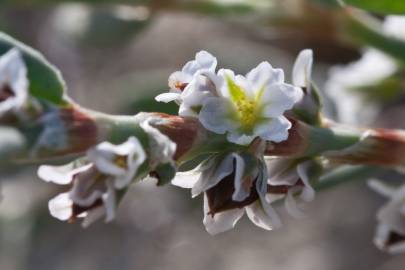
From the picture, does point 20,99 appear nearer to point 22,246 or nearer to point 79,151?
point 79,151

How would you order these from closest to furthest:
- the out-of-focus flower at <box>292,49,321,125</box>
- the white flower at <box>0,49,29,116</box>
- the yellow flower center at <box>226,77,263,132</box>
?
the white flower at <box>0,49,29,116</box> → the yellow flower center at <box>226,77,263,132</box> → the out-of-focus flower at <box>292,49,321,125</box>

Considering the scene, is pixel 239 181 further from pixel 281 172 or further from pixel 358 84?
pixel 358 84

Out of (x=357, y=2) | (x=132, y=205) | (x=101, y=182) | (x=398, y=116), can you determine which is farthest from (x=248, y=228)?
(x=101, y=182)

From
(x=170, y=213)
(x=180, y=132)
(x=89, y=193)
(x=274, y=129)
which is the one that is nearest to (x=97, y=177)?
(x=89, y=193)

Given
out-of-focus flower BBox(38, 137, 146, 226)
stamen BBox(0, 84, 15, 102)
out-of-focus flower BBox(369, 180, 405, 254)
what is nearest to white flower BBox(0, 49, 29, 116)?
stamen BBox(0, 84, 15, 102)

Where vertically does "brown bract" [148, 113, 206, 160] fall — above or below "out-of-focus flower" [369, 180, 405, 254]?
above

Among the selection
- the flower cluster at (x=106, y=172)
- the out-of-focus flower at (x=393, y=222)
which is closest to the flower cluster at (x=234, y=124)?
the flower cluster at (x=106, y=172)

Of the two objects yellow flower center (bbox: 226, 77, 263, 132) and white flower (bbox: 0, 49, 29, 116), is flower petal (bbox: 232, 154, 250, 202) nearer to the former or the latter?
yellow flower center (bbox: 226, 77, 263, 132)

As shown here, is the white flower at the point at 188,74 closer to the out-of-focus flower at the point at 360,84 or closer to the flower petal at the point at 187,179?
the flower petal at the point at 187,179
